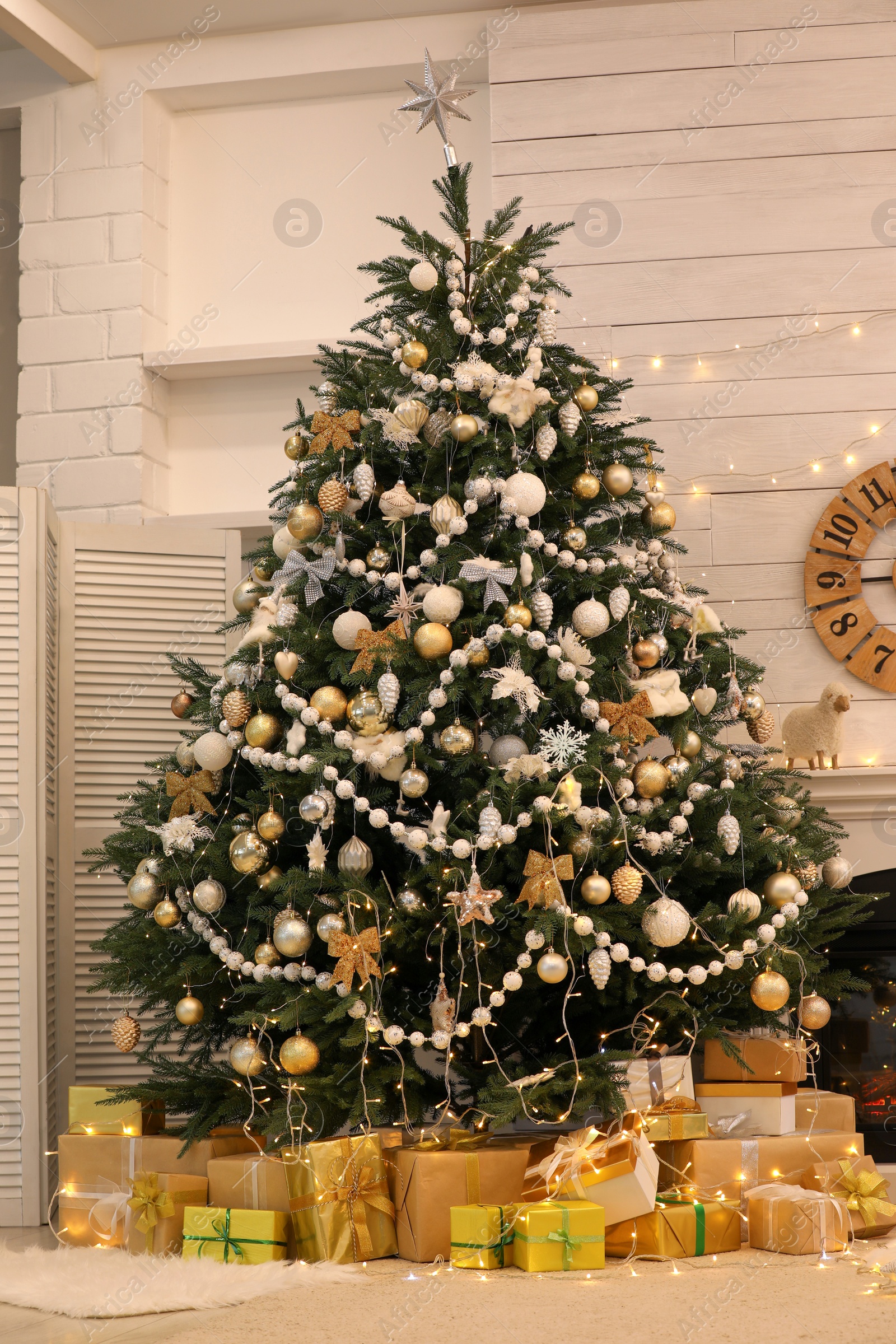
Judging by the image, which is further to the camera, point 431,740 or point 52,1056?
point 52,1056

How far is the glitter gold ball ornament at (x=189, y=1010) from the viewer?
2010 millimetres

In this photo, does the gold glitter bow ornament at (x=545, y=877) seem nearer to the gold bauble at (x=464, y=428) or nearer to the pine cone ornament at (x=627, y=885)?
the pine cone ornament at (x=627, y=885)

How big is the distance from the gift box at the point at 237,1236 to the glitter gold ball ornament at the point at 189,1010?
12.0 inches

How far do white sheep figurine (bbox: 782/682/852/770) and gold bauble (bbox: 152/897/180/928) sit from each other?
4.56 ft

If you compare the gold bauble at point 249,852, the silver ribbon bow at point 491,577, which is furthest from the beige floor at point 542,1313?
the silver ribbon bow at point 491,577

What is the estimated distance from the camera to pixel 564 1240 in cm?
176

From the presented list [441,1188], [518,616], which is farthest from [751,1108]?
[518,616]

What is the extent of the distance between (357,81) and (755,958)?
2.55 m

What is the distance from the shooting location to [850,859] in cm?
267

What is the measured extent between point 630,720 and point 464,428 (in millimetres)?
591

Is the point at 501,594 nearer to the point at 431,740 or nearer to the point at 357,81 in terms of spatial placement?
the point at 431,740

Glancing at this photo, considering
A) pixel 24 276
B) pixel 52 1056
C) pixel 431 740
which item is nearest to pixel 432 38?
pixel 24 276

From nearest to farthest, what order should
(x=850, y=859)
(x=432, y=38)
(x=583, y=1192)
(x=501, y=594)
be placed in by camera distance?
1. (x=583, y=1192)
2. (x=501, y=594)
3. (x=850, y=859)
4. (x=432, y=38)

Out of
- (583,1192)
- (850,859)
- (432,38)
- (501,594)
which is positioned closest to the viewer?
(583,1192)
